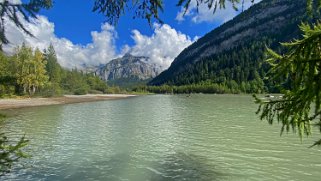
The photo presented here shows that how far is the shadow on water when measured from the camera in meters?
18.3

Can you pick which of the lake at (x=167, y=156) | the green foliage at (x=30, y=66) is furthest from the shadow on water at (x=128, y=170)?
the green foliage at (x=30, y=66)

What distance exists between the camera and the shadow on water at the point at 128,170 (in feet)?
59.9

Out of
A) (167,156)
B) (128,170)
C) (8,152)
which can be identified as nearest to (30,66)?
(167,156)

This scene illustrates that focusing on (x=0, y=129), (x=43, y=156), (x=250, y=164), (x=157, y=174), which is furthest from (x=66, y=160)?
(x=0, y=129)

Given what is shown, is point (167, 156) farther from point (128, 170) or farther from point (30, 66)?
point (30, 66)

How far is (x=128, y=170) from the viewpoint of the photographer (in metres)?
19.8

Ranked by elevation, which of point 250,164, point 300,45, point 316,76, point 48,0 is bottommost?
point 250,164

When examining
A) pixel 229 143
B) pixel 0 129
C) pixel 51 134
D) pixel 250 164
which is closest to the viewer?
pixel 250 164

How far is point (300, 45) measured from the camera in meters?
6.06

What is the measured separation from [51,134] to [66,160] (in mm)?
13230

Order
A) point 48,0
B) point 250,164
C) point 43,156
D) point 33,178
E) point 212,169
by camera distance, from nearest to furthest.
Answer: point 48,0
point 33,178
point 212,169
point 250,164
point 43,156

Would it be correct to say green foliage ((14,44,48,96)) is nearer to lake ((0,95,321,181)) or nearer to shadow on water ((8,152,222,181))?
lake ((0,95,321,181))

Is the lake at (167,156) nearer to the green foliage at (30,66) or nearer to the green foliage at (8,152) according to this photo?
the green foliage at (8,152)

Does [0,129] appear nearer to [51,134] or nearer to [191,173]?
[51,134]
